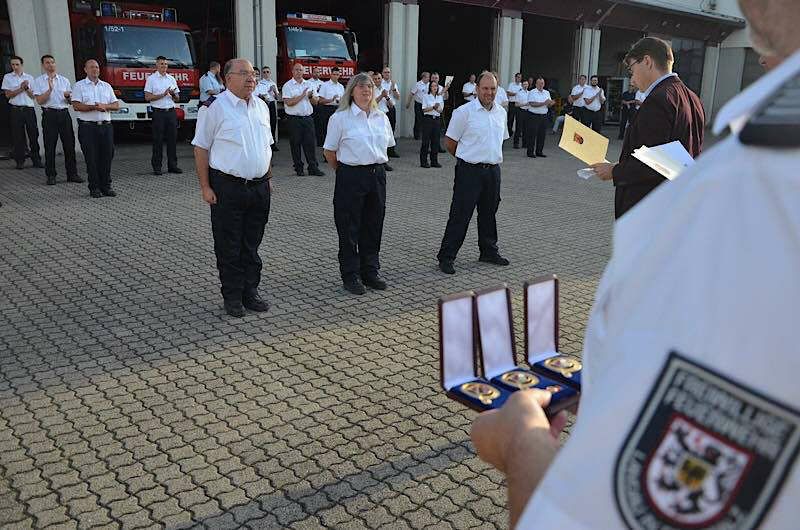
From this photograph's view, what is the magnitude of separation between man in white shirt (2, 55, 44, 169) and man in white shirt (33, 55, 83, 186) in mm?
865

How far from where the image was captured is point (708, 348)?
1.96ft

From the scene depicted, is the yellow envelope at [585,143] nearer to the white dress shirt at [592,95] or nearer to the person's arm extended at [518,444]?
the person's arm extended at [518,444]

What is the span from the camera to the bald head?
692 mm

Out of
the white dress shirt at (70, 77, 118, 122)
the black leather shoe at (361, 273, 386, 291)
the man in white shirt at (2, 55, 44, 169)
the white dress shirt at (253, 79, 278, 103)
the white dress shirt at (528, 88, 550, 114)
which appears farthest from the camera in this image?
the white dress shirt at (528, 88, 550, 114)

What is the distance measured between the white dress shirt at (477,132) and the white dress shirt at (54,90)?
7113 mm

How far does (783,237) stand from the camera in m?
0.57

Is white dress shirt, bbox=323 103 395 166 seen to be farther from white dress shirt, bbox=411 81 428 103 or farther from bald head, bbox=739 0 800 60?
white dress shirt, bbox=411 81 428 103

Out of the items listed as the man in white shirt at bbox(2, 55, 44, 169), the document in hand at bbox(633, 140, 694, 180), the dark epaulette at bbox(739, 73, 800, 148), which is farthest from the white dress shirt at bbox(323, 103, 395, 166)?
the man in white shirt at bbox(2, 55, 44, 169)

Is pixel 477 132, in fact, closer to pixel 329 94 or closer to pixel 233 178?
pixel 233 178

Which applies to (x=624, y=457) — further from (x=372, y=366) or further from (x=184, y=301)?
(x=184, y=301)

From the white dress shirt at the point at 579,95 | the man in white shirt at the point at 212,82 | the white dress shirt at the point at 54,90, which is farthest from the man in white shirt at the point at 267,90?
the white dress shirt at the point at 579,95

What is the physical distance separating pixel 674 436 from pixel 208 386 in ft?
12.4

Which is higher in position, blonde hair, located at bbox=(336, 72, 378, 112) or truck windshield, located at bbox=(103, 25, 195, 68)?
truck windshield, located at bbox=(103, 25, 195, 68)

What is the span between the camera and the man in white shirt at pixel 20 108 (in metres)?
11.2
